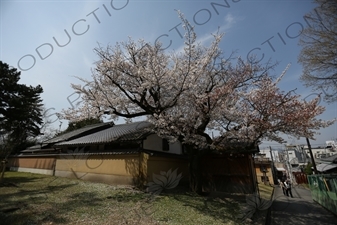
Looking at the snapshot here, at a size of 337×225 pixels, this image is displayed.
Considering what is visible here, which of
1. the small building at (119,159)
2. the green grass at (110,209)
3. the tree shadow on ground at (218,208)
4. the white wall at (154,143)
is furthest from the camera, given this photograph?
the white wall at (154,143)

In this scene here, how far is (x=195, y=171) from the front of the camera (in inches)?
420

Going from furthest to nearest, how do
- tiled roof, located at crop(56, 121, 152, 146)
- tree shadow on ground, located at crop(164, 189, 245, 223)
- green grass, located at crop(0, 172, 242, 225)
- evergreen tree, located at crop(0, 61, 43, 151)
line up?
evergreen tree, located at crop(0, 61, 43, 151) → tiled roof, located at crop(56, 121, 152, 146) → tree shadow on ground, located at crop(164, 189, 245, 223) → green grass, located at crop(0, 172, 242, 225)

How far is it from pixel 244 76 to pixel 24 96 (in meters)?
19.6

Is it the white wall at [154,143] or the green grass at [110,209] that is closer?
the green grass at [110,209]

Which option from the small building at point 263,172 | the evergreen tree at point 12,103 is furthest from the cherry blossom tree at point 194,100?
the small building at point 263,172

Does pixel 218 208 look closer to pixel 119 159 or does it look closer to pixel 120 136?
Answer: pixel 119 159

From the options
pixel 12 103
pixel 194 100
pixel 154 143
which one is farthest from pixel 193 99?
pixel 12 103

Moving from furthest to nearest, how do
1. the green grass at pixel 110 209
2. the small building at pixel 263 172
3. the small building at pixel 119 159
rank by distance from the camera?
1. the small building at pixel 263 172
2. the small building at pixel 119 159
3. the green grass at pixel 110 209

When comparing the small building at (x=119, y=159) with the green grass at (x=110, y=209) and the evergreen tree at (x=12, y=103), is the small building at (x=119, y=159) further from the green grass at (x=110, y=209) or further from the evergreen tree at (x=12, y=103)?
the evergreen tree at (x=12, y=103)

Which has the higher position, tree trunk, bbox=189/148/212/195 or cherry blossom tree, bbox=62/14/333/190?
cherry blossom tree, bbox=62/14/333/190

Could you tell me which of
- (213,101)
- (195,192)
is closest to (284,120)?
(213,101)

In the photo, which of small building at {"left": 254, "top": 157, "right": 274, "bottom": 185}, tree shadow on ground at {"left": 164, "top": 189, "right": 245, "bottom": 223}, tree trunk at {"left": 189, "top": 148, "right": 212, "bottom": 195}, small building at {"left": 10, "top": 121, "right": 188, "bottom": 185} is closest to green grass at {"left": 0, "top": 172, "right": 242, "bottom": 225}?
tree shadow on ground at {"left": 164, "top": 189, "right": 245, "bottom": 223}

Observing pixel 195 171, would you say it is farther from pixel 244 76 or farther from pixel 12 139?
pixel 12 139

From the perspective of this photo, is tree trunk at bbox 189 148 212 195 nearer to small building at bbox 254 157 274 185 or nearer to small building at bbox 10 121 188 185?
small building at bbox 10 121 188 185
